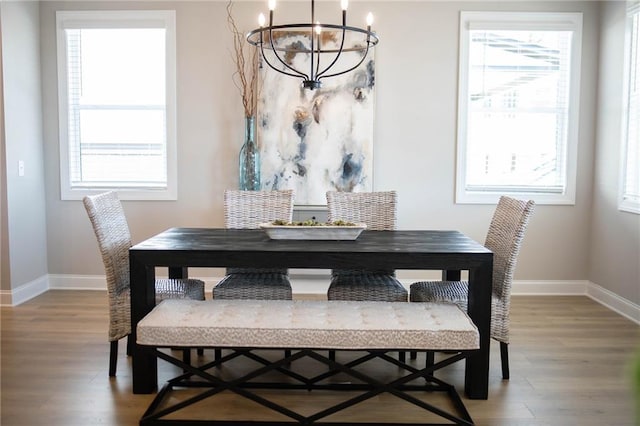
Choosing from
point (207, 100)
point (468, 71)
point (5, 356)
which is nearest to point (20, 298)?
point (5, 356)

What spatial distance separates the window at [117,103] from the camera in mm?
5059

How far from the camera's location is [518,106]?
512cm

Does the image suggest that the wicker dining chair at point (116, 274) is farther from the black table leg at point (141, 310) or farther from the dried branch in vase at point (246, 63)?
the dried branch in vase at point (246, 63)

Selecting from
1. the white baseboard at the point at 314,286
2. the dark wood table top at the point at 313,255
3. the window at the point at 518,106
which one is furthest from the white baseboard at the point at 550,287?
the dark wood table top at the point at 313,255

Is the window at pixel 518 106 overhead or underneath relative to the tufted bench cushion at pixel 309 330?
overhead

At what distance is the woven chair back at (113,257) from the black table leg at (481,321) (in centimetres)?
179

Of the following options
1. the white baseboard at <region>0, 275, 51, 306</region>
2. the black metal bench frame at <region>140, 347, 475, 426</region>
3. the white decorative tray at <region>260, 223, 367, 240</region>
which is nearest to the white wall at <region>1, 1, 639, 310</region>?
the white baseboard at <region>0, 275, 51, 306</region>

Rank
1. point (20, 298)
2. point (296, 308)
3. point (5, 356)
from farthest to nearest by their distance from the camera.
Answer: point (20, 298) → point (5, 356) → point (296, 308)

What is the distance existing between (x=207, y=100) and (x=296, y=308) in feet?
9.19

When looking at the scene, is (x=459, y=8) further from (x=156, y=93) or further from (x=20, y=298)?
(x=20, y=298)

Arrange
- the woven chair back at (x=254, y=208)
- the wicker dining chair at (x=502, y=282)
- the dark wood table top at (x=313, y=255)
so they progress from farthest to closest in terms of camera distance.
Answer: the woven chair back at (x=254, y=208), the wicker dining chair at (x=502, y=282), the dark wood table top at (x=313, y=255)

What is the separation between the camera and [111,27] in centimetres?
506

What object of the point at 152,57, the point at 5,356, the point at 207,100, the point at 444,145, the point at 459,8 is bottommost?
the point at 5,356

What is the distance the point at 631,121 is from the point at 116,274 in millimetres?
3874
